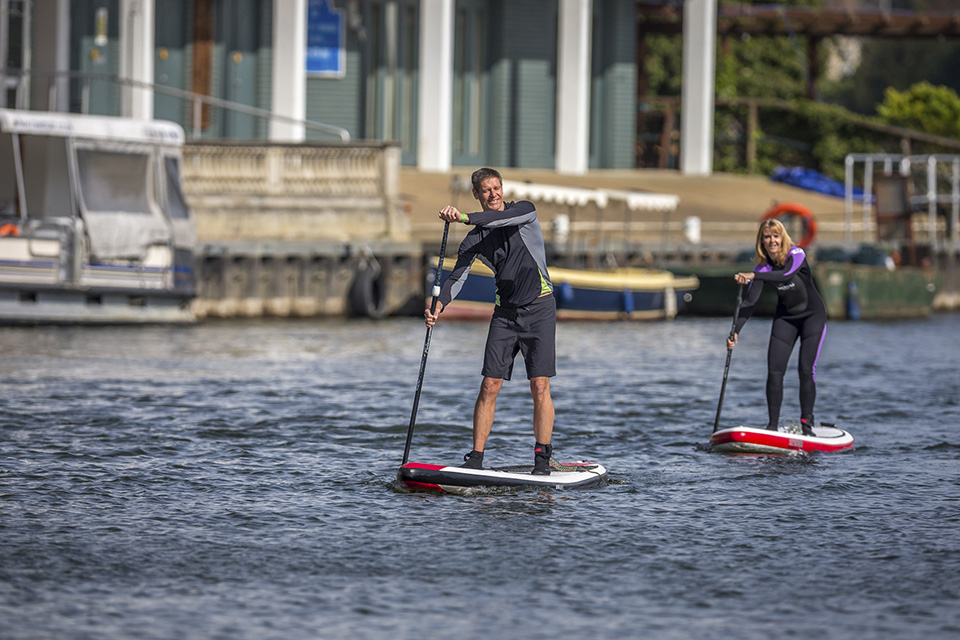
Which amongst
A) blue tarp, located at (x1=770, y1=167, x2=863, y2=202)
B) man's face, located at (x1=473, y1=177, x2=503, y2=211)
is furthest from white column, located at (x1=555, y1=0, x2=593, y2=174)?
man's face, located at (x1=473, y1=177, x2=503, y2=211)

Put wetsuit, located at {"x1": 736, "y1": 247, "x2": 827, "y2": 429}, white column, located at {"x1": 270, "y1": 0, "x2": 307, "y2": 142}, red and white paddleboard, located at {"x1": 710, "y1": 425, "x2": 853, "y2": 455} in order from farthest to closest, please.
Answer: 1. white column, located at {"x1": 270, "y1": 0, "x2": 307, "y2": 142}
2. wetsuit, located at {"x1": 736, "y1": 247, "x2": 827, "y2": 429}
3. red and white paddleboard, located at {"x1": 710, "y1": 425, "x2": 853, "y2": 455}

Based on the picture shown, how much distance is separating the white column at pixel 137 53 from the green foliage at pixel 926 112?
93.4ft

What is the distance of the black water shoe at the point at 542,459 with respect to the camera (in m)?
10.7

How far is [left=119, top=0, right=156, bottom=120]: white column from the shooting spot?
3338 centimetres

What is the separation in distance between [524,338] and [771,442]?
3.07m

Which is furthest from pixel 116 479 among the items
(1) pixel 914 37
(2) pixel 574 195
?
(1) pixel 914 37

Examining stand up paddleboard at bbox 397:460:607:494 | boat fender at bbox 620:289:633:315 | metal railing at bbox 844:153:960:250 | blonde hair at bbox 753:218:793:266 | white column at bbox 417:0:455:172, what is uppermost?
white column at bbox 417:0:455:172

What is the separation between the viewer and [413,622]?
7.46 m

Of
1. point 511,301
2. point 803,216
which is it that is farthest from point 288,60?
point 511,301

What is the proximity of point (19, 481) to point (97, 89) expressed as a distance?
2402 cm

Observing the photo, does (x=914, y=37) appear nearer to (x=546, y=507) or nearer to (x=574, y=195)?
(x=574, y=195)

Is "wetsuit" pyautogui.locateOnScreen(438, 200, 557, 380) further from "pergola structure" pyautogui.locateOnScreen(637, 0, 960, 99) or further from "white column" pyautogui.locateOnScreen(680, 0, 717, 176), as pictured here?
"pergola structure" pyautogui.locateOnScreen(637, 0, 960, 99)

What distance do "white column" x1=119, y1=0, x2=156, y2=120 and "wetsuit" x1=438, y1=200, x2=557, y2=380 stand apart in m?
24.1

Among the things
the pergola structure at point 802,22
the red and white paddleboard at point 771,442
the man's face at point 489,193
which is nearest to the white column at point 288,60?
the pergola structure at point 802,22
